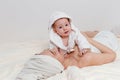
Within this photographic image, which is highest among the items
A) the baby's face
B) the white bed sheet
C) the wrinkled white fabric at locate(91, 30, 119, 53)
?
the baby's face

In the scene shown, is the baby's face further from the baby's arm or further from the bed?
the bed

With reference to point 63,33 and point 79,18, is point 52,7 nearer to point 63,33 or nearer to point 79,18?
point 79,18

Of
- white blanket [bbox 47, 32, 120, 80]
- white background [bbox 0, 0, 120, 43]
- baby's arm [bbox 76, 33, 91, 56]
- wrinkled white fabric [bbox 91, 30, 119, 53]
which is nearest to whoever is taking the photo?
white blanket [bbox 47, 32, 120, 80]

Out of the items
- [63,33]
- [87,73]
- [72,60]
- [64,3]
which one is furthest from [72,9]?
[87,73]

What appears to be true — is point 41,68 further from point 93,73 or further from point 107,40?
point 107,40

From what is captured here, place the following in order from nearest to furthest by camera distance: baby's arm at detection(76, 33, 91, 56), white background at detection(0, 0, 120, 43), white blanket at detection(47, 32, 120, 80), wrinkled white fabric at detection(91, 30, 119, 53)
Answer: white blanket at detection(47, 32, 120, 80)
baby's arm at detection(76, 33, 91, 56)
wrinkled white fabric at detection(91, 30, 119, 53)
white background at detection(0, 0, 120, 43)

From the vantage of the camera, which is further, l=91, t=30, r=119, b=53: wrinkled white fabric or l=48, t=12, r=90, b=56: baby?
l=91, t=30, r=119, b=53: wrinkled white fabric

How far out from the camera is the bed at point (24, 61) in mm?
1340

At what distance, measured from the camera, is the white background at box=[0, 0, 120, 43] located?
2.15m

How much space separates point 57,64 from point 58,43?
0.79 feet

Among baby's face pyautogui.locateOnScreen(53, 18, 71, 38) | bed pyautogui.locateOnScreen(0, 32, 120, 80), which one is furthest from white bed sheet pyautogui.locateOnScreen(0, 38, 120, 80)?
baby's face pyautogui.locateOnScreen(53, 18, 71, 38)

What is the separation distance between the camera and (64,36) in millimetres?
1692

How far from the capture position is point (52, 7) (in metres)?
2.20

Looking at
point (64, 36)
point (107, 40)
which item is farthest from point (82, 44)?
point (107, 40)
